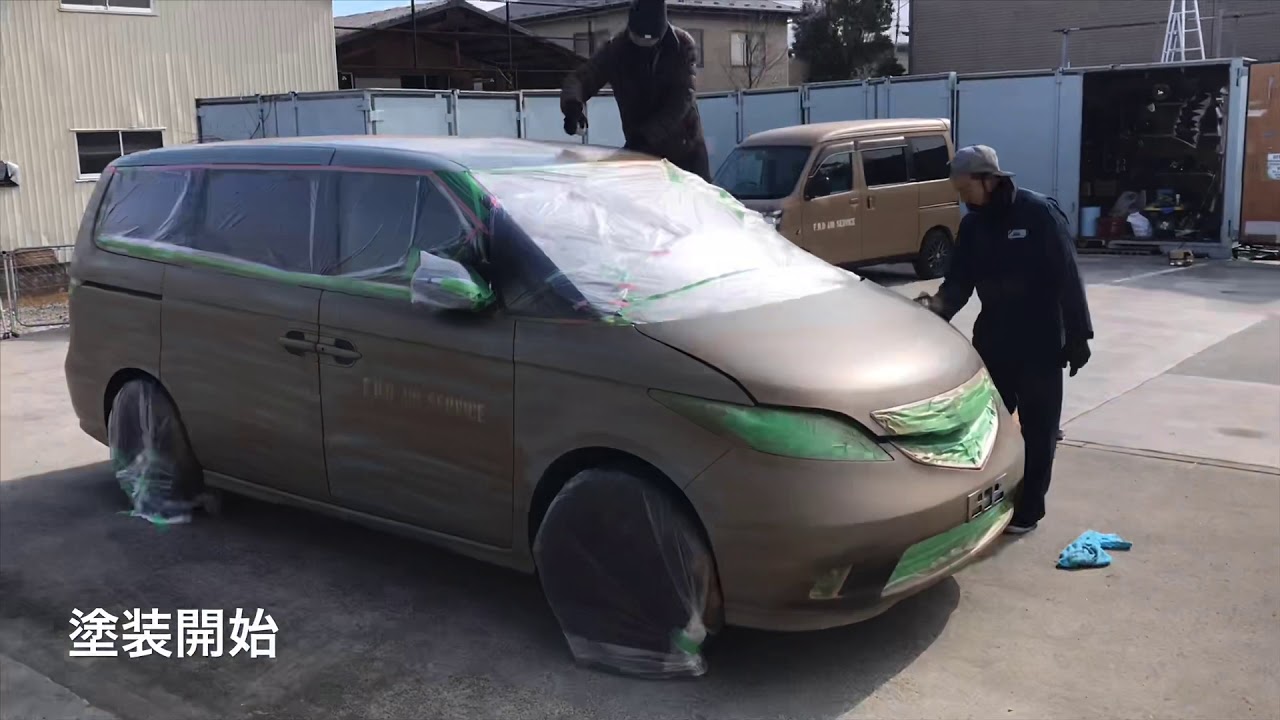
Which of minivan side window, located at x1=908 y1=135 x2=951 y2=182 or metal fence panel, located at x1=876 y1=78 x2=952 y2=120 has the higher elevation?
metal fence panel, located at x1=876 y1=78 x2=952 y2=120

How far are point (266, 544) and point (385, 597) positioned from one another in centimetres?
94

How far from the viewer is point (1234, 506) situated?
5.52m

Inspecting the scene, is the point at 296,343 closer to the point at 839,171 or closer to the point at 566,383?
the point at 566,383

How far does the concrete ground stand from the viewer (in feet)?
12.4

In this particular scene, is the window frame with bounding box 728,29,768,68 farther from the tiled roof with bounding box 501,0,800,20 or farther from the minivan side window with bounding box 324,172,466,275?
the minivan side window with bounding box 324,172,466,275

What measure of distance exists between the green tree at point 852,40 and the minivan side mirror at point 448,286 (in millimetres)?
36670

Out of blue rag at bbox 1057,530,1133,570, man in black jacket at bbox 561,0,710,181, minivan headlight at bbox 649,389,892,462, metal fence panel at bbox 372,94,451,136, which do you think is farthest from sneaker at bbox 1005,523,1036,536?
metal fence panel at bbox 372,94,451,136

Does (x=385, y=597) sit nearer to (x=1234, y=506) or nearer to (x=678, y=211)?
(x=678, y=211)

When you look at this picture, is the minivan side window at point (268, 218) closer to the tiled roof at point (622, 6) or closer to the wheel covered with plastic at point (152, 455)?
the wheel covered with plastic at point (152, 455)

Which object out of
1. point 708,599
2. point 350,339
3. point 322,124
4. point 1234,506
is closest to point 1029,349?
point 1234,506

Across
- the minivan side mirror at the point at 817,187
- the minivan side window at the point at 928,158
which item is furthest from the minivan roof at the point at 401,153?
the minivan side window at the point at 928,158

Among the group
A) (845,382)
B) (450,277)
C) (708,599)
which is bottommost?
(708,599)

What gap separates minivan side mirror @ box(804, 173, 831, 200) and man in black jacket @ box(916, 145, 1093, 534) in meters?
7.49

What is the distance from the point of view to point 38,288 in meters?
13.0
